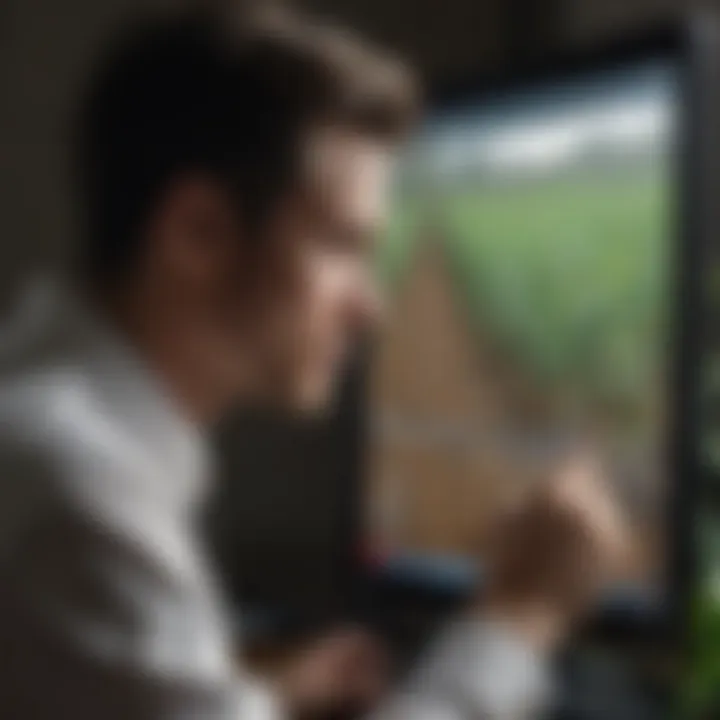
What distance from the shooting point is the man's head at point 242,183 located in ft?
2.51

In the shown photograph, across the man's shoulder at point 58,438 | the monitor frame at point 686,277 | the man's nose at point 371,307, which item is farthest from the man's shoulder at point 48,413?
the monitor frame at point 686,277

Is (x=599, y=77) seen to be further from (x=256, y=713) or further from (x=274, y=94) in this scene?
(x=256, y=713)

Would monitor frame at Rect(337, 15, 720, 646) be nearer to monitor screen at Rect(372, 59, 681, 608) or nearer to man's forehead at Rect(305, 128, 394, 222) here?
monitor screen at Rect(372, 59, 681, 608)

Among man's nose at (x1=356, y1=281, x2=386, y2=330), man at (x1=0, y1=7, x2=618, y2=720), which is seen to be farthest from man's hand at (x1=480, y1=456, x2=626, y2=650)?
man's nose at (x1=356, y1=281, x2=386, y2=330)

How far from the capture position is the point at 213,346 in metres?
0.79

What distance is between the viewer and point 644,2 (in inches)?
32.9

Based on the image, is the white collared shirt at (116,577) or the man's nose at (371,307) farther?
the man's nose at (371,307)

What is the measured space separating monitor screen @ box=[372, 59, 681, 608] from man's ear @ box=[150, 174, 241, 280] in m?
0.09

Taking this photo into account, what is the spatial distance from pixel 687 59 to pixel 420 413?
0.79 ft

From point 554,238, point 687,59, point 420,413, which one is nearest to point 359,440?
point 420,413

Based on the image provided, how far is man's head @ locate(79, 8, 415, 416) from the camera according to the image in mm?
764

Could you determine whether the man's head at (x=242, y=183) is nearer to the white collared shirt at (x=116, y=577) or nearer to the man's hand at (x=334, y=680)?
the white collared shirt at (x=116, y=577)

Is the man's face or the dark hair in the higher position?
the dark hair

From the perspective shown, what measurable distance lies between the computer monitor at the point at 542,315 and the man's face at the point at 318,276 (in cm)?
2
